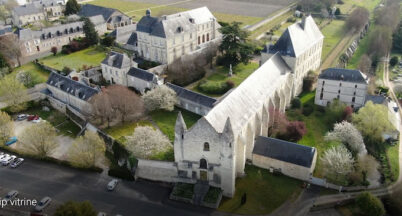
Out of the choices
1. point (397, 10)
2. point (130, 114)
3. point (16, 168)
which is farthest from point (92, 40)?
point (397, 10)

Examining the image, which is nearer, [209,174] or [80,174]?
[209,174]

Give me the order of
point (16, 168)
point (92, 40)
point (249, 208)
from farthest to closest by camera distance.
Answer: point (92, 40)
point (16, 168)
point (249, 208)

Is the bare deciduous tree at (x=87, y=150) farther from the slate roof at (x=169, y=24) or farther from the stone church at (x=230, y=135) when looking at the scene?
the slate roof at (x=169, y=24)

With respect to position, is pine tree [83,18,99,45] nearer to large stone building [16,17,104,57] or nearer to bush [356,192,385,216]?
large stone building [16,17,104,57]

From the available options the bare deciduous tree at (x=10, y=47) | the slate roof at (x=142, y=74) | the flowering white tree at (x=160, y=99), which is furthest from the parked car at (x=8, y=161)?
the bare deciduous tree at (x=10, y=47)

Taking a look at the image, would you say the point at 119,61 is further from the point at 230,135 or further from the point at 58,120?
the point at 230,135

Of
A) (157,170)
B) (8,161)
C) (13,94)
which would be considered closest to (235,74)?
(157,170)

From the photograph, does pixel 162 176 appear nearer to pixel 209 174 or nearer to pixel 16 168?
pixel 209 174
